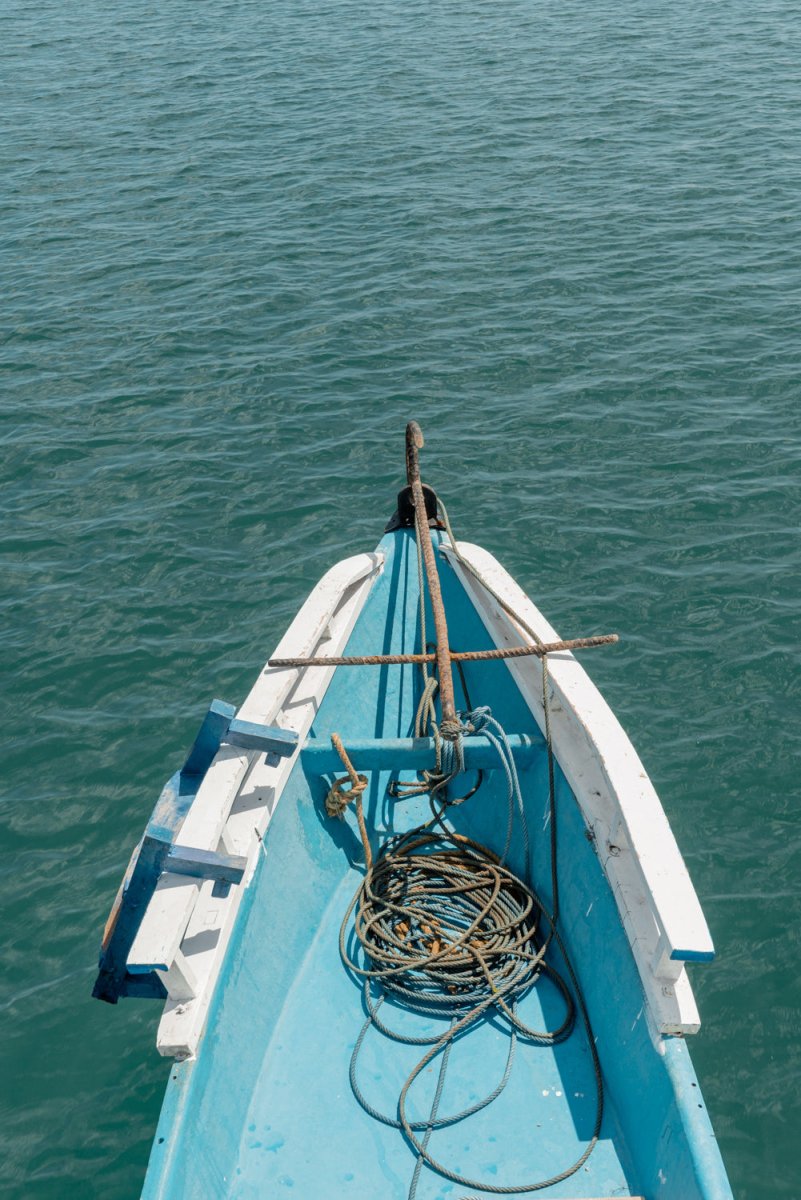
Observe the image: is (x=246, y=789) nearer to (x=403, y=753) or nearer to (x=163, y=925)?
(x=403, y=753)

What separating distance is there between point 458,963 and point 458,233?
1383 centimetres

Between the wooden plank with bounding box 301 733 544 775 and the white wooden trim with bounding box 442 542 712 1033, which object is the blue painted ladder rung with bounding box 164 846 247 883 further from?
the white wooden trim with bounding box 442 542 712 1033

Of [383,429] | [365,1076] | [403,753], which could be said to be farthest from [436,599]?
[383,429]

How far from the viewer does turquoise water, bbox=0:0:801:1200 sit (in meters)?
7.12

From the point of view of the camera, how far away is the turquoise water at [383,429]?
281 inches

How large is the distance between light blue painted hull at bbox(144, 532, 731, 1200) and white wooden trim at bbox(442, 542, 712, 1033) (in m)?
0.17

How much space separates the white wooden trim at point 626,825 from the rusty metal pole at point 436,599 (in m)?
0.51

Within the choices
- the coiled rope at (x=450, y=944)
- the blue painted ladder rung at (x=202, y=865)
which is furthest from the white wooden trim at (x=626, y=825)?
the blue painted ladder rung at (x=202, y=865)

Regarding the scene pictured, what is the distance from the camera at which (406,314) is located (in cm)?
1510

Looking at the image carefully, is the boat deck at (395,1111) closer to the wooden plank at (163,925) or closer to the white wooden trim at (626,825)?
the white wooden trim at (626,825)

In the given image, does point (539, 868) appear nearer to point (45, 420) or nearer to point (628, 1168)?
point (628, 1168)

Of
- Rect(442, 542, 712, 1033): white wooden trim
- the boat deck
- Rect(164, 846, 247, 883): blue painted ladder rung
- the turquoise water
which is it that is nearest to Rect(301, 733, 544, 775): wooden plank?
Rect(442, 542, 712, 1033): white wooden trim

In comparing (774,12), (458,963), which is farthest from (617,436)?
(774,12)

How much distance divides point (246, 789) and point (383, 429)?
7.56 m
